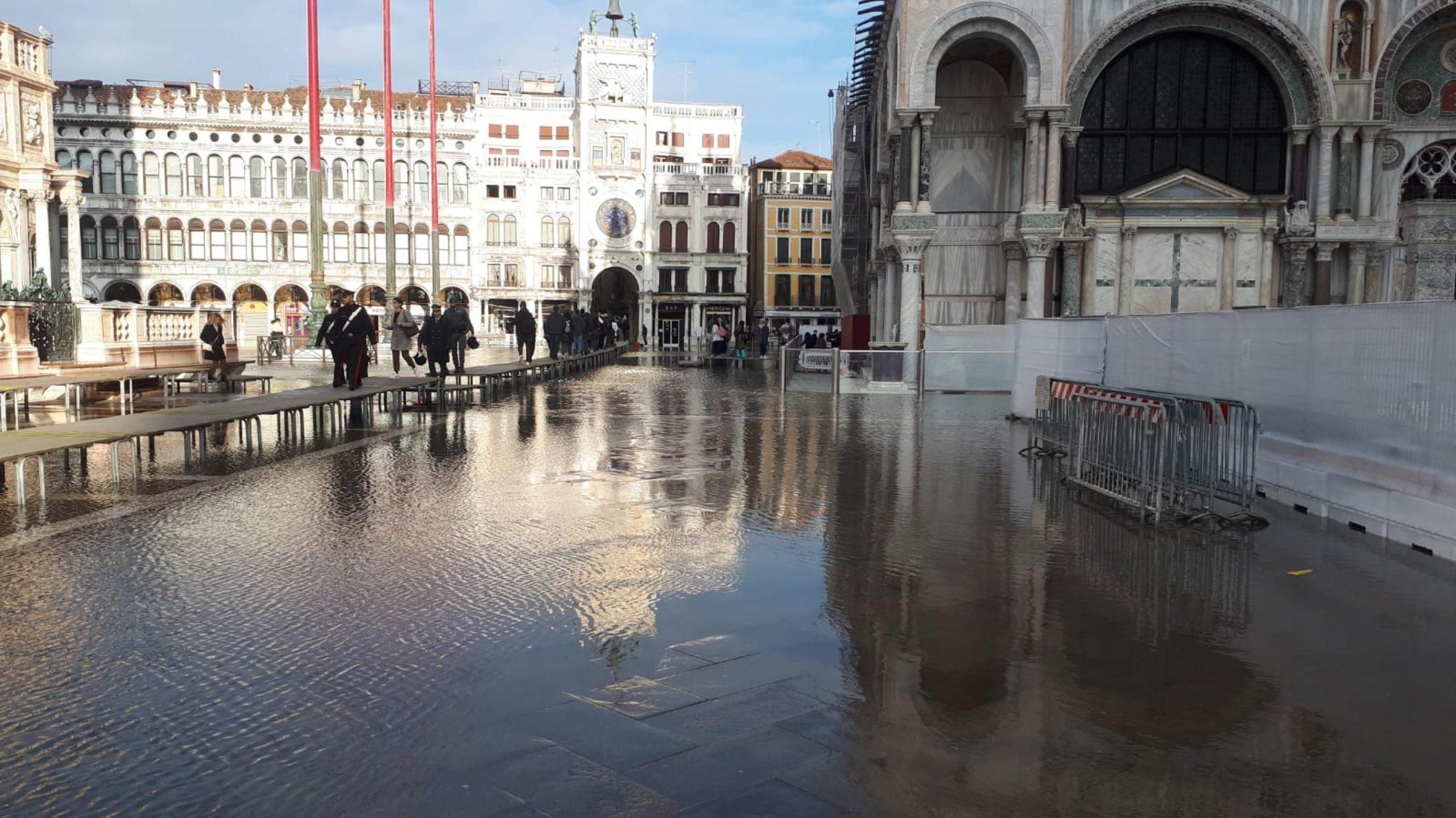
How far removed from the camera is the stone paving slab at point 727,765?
3809mm

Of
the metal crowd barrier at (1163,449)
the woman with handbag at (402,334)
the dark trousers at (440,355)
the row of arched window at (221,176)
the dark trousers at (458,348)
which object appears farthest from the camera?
the row of arched window at (221,176)

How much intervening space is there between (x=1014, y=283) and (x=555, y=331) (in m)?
15.3

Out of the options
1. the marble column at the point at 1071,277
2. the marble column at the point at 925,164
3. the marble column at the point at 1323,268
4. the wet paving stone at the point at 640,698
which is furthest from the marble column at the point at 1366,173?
the wet paving stone at the point at 640,698

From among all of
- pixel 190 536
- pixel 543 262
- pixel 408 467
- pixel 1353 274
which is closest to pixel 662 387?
pixel 408 467

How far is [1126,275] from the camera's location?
2691 cm

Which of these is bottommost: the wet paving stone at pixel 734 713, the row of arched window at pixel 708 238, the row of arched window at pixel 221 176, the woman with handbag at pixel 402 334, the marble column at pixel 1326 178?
the wet paving stone at pixel 734 713

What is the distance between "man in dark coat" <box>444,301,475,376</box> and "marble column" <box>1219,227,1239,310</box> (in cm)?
1801

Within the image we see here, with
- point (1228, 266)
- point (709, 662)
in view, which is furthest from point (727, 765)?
point (1228, 266)

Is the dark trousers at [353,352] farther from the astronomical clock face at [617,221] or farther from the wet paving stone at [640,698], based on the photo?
the astronomical clock face at [617,221]

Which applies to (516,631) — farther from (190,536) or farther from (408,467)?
(408,467)

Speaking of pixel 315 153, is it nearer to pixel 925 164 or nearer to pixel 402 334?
pixel 402 334

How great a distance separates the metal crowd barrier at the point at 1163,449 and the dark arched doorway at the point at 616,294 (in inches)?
2626

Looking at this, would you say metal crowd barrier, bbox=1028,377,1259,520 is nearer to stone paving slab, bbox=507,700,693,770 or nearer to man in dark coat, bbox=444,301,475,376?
stone paving slab, bbox=507,700,693,770

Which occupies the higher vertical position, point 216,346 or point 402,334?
point 402,334
